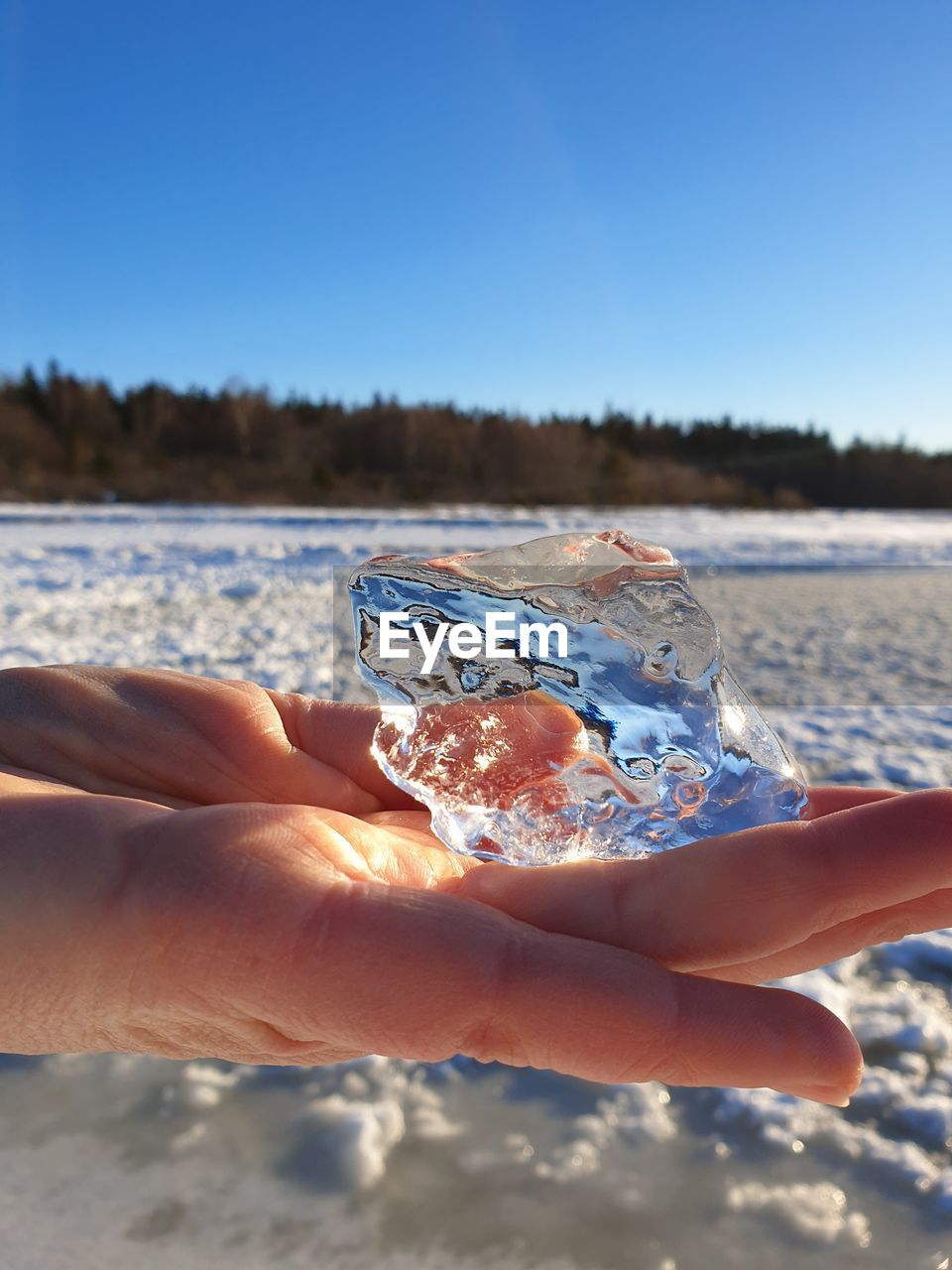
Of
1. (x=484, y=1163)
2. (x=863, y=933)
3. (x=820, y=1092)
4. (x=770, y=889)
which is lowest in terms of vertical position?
(x=484, y=1163)

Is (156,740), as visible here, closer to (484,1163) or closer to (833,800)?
(484,1163)

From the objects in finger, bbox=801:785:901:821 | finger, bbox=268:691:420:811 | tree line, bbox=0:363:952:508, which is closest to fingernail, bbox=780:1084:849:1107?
finger, bbox=801:785:901:821

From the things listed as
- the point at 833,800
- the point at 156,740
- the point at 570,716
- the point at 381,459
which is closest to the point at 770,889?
the point at 833,800

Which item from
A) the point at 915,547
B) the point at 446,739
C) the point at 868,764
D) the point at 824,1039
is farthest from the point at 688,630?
the point at 915,547

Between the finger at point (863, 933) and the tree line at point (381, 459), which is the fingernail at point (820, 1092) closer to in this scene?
the finger at point (863, 933)

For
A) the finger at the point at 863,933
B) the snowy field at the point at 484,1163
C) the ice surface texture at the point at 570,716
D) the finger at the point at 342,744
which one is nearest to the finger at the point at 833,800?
the ice surface texture at the point at 570,716

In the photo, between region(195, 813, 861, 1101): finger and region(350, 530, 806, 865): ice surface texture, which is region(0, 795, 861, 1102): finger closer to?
region(195, 813, 861, 1101): finger

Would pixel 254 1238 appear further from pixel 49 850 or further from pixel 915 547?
pixel 915 547
